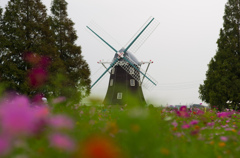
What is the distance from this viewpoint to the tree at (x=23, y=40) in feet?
69.9

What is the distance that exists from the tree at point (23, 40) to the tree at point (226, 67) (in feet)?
43.7

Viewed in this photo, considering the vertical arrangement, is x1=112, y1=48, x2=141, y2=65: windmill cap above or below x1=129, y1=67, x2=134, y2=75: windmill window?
above

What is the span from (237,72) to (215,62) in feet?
7.12

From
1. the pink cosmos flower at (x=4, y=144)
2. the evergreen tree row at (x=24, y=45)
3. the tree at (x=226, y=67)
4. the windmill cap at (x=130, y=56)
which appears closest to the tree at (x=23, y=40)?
the evergreen tree row at (x=24, y=45)

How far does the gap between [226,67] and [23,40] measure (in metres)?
17.2

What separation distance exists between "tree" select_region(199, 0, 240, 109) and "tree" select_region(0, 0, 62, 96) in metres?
13.3

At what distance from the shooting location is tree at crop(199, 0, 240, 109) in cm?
2378

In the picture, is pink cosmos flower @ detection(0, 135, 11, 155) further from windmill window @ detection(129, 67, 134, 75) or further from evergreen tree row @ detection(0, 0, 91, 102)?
windmill window @ detection(129, 67, 134, 75)

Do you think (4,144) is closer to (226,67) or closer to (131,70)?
(226,67)

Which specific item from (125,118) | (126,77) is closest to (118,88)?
(126,77)

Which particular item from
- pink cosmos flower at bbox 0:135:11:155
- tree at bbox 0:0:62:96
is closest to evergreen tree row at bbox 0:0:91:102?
tree at bbox 0:0:62:96

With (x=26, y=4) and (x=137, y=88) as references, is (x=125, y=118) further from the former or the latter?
(x=137, y=88)

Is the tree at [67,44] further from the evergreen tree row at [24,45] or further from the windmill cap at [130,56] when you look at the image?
the windmill cap at [130,56]

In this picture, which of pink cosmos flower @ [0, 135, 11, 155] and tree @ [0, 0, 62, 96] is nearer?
pink cosmos flower @ [0, 135, 11, 155]
